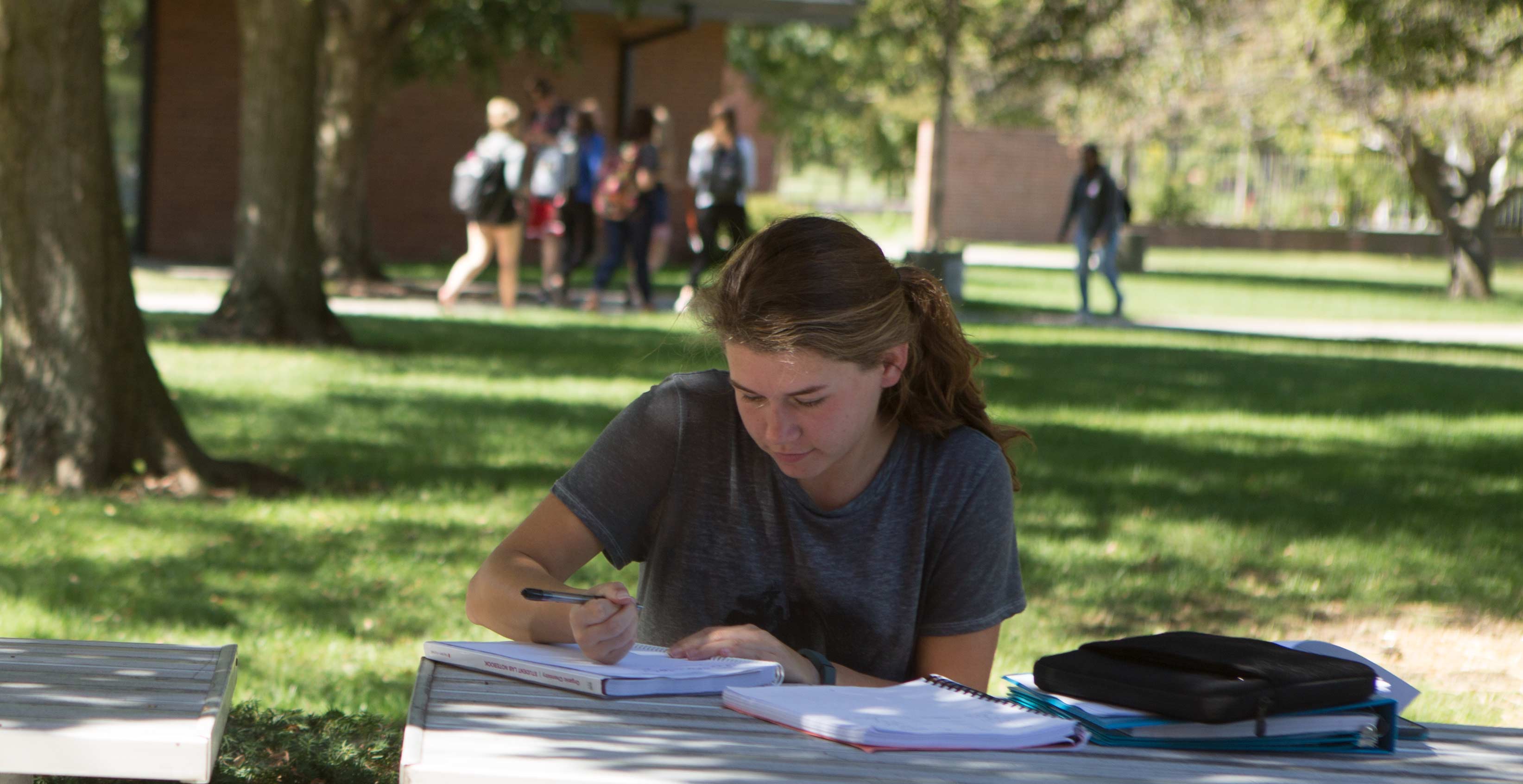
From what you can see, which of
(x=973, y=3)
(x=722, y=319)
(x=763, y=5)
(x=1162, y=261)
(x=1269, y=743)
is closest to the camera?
(x=1269, y=743)

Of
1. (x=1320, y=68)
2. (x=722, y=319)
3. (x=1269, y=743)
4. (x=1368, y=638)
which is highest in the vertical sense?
(x=1320, y=68)

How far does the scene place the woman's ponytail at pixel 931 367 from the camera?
9.68 ft

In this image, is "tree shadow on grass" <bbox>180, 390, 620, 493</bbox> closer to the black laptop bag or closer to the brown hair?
the brown hair

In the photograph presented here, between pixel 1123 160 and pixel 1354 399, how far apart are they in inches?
1343

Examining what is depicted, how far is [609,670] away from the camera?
2.36m

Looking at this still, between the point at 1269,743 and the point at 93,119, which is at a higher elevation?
the point at 93,119

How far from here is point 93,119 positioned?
23.0 feet

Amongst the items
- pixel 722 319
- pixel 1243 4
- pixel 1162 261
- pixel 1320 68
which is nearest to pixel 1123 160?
pixel 1162 261

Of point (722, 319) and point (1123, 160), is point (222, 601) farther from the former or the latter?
point (1123, 160)

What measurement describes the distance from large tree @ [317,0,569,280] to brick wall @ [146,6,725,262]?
2.04 m

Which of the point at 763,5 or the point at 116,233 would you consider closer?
the point at 116,233

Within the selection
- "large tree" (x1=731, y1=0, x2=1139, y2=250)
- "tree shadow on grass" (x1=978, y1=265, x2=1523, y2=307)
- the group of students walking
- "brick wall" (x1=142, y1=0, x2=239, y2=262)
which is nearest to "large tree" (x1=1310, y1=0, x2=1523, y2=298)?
"tree shadow on grass" (x1=978, y1=265, x2=1523, y2=307)

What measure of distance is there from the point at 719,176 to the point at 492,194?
2.73 meters

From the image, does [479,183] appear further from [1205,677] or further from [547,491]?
[1205,677]
